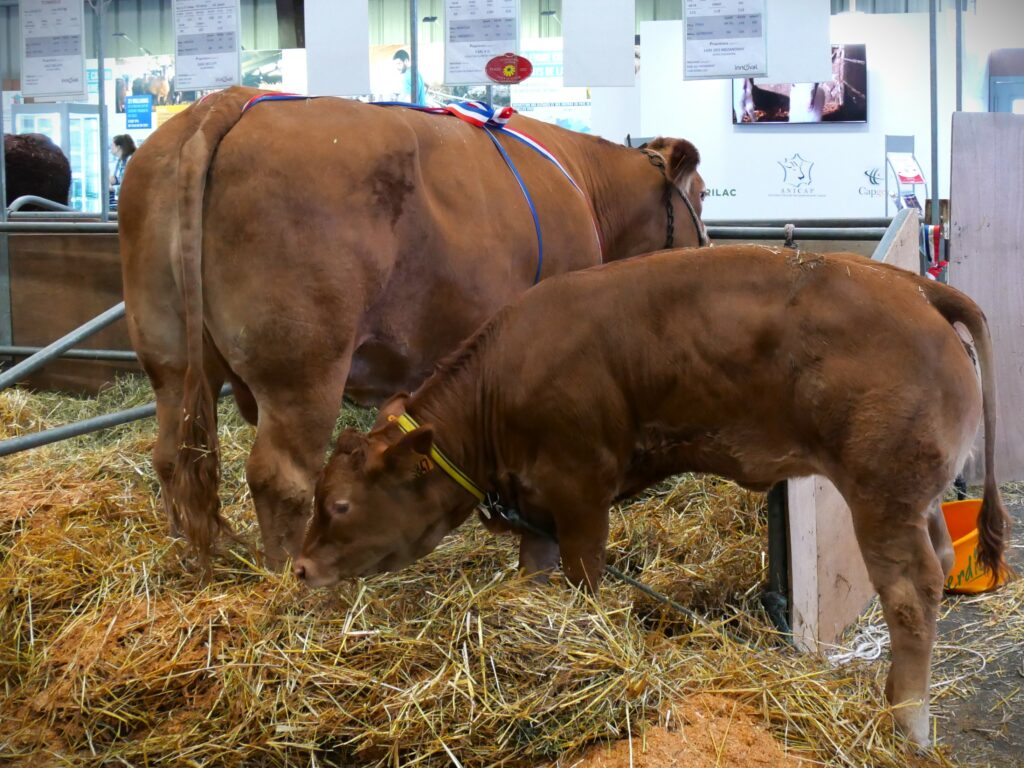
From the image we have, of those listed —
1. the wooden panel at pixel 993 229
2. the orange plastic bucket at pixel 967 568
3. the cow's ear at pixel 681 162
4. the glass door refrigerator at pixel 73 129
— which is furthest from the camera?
the glass door refrigerator at pixel 73 129

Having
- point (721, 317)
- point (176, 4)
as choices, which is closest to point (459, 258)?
point (721, 317)

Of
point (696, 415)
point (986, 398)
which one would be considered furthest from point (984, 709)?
point (696, 415)

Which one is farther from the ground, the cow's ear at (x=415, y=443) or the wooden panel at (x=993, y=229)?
the wooden panel at (x=993, y=229)

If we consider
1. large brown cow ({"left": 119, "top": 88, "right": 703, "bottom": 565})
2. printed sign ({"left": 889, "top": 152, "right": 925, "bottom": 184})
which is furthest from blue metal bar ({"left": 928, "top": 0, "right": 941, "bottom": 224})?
large brown cow ({"left": 119, "top": 88, "right": 703, "bottom": 565})

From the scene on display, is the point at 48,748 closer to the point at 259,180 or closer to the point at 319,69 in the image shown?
the point at 259,180

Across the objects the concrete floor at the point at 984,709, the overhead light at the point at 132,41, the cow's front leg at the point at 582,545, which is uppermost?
the overhead light at the point at 132,41

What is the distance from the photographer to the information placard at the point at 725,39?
5523 millimetres

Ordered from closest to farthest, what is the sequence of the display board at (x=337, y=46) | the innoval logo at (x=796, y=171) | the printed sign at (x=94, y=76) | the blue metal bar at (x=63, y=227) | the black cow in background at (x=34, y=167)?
the blue metal bar at (x=63, y=227)
the display board at (x=337, y=46)
the black cow in background at (x=34, y=167)
the innoval logo at (x=796, y=171)
the printed sign at (x=94, y=76)

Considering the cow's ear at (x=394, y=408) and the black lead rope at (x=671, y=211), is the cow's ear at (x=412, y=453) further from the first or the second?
the black lead rope at (x=671, y=211)

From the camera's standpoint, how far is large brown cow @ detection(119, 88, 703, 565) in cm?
327

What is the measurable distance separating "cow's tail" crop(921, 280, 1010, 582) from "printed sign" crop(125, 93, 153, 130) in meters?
8.13

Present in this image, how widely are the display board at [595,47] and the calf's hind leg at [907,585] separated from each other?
334cm

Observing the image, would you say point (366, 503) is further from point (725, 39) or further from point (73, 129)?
point (73, 129)

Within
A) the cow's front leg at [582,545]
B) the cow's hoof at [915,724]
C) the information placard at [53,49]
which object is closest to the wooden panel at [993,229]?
the cow's hoof at [915,724]
